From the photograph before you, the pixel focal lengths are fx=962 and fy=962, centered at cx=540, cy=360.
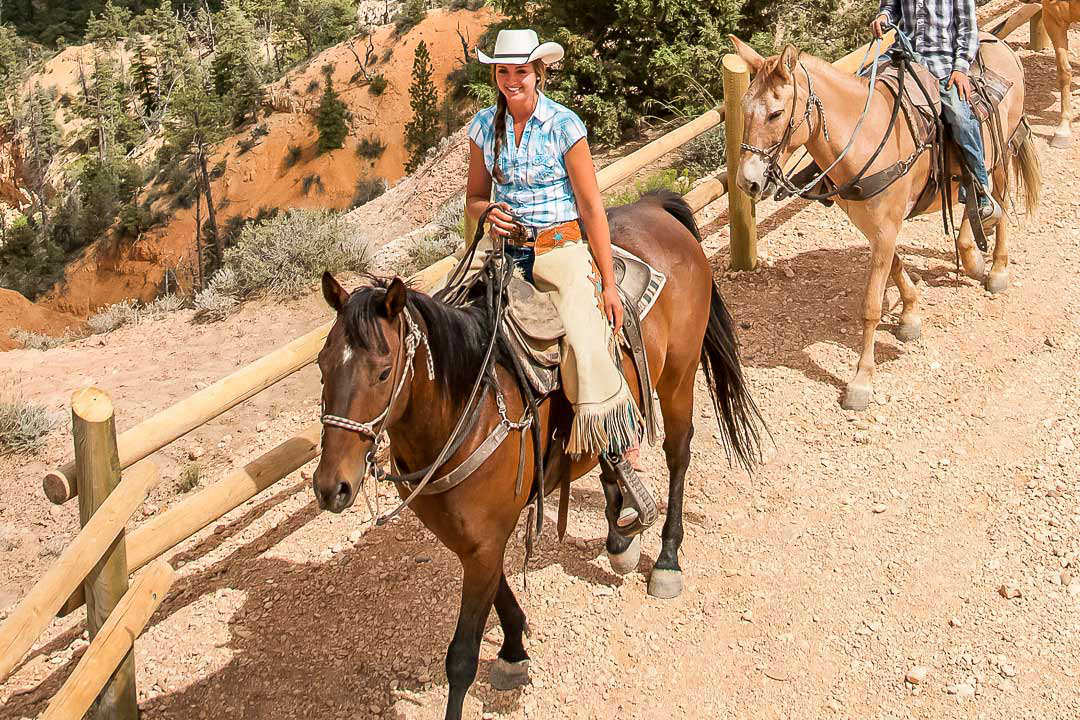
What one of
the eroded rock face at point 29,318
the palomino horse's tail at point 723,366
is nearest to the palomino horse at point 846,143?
the palomino horse's tail at point 723,366

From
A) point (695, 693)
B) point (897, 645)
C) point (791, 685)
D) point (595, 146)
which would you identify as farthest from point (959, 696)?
point (595, 146)

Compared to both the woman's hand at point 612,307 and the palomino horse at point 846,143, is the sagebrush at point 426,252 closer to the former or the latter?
the palomino horse at point 846,143

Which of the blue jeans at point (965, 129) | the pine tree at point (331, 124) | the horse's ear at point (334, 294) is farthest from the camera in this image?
the pine tree at point (331, 124)

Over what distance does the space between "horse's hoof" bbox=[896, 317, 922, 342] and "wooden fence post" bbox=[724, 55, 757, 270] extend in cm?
155

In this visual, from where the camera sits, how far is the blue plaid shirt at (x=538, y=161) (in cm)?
398

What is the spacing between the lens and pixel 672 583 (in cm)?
534

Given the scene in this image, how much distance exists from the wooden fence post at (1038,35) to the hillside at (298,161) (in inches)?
1216

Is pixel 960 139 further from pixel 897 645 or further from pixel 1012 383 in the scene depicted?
pixel 897 645

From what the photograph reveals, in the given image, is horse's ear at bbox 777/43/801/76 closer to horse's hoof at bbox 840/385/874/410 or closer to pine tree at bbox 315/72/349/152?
horse's hoof at bbox 840/385/874/410

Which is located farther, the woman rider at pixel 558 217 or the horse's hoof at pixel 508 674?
the horse's hoof at pixel 508 674

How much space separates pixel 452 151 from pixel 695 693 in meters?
18.1

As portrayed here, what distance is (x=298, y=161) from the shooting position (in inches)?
1801

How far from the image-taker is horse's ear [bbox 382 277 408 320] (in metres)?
3.20

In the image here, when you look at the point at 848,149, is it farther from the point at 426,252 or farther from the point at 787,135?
the point at 426,252
